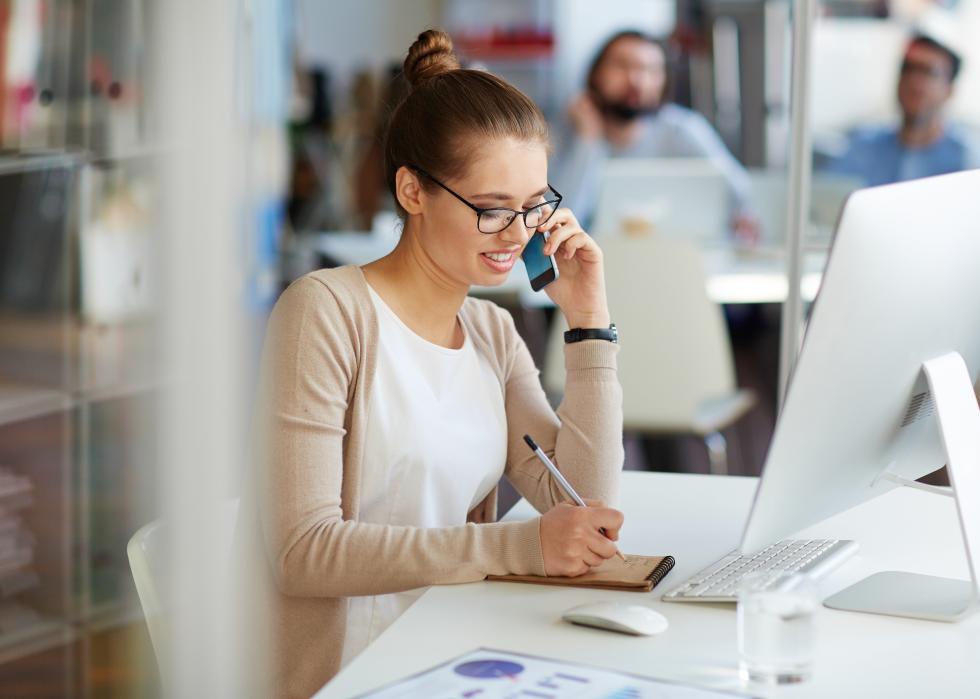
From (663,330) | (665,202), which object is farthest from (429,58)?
(665,202)

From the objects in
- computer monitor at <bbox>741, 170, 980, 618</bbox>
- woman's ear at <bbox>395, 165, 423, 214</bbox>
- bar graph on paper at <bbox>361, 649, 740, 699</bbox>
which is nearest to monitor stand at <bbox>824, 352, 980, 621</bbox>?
computer monitor at <bbox>741, 170, 980, 618</bbox>

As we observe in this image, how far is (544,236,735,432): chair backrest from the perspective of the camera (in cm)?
307

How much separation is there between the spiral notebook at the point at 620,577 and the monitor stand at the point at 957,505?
164mm

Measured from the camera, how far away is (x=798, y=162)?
2.01 meters

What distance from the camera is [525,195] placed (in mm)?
1378

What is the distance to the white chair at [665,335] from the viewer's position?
307 cm

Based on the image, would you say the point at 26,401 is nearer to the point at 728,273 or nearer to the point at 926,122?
the point at 728,273

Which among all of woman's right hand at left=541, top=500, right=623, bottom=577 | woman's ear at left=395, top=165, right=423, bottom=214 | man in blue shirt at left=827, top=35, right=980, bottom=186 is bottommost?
woman's right hand at left=541, top=500, right=623, bottom=577

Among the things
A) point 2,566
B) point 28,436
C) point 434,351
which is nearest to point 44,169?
point 28,436

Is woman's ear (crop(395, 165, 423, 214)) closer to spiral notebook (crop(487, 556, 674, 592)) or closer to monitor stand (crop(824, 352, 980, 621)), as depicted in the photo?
spiral notebook (crop(487, 556, 674, 592))

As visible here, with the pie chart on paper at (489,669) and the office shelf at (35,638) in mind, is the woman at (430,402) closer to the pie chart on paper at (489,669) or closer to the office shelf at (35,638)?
the pie chart on paper at (489,669)

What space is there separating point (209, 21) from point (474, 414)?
100cm

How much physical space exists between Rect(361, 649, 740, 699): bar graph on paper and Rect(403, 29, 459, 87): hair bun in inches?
28.0

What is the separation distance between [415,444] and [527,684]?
46 centimetres
